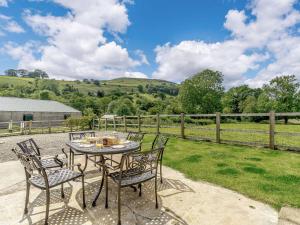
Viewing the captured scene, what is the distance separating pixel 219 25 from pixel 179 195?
1084cm

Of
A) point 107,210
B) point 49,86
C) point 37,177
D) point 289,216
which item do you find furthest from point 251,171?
point 49,86

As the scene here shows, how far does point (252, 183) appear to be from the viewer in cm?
329

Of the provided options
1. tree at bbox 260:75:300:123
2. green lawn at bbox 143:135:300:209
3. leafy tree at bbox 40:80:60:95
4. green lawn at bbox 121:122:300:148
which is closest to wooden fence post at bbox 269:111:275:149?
green lawn at bbox 121:122:300:148

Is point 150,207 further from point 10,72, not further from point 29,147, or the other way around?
point 10,72

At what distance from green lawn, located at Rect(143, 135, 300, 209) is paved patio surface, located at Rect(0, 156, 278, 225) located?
32cm

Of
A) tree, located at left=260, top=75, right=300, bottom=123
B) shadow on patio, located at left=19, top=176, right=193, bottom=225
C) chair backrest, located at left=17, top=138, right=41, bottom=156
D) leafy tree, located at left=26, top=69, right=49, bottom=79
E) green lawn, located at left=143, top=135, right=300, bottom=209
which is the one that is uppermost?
leafy tree, located at left=26, top=69, right=49, bottom=79

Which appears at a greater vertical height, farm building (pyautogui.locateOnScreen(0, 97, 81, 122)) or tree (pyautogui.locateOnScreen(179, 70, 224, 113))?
tree (pyautogui.locateOnScreen(179, 70, 224, 113))

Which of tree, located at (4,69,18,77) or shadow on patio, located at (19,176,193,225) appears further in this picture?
tree, located at (4,69,18,77)

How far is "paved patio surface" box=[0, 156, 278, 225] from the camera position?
2.24 meters

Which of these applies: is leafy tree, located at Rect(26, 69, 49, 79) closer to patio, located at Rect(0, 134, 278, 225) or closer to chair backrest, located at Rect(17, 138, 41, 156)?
chair backrest, located at Rect(17, 138, 41, 156)

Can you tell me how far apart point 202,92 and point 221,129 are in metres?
23.3

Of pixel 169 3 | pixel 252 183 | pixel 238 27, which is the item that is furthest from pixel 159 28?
pixel 252 183

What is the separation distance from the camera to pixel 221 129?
7293 mm

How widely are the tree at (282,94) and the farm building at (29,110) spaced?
30662 mm
